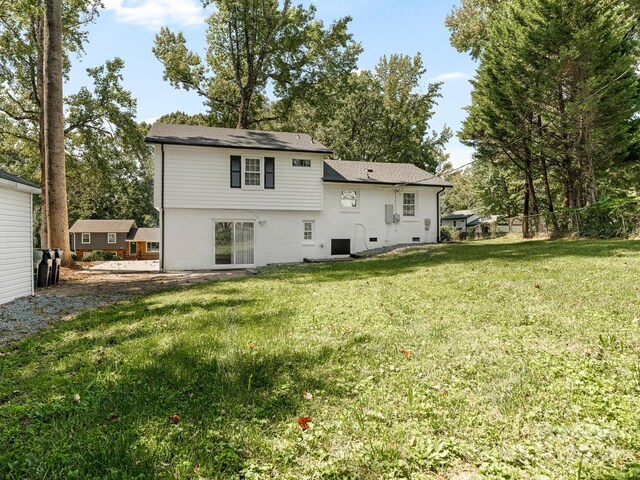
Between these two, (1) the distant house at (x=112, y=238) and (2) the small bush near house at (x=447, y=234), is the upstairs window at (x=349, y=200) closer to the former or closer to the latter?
(2) the small bush near house at (x=447, y=234)

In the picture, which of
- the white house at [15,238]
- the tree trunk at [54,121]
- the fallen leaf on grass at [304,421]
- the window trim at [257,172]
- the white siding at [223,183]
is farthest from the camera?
the window trim at [257,172]

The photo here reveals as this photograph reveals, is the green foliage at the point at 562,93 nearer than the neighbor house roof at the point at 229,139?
No

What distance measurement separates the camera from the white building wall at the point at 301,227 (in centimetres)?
1579

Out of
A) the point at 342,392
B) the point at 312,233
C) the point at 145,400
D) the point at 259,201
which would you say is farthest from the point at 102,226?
the point at 342,392

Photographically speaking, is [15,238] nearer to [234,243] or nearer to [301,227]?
[234,243]

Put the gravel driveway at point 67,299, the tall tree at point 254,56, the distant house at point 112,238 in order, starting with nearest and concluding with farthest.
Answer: the gravel driveway at point 67,299, the tall tree at point 254,56, the distant house at point 112,238

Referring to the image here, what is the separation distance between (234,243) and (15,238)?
8275 mm

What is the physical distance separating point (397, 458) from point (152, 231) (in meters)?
49.7

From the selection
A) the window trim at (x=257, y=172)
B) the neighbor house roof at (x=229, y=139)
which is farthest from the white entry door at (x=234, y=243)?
the neighbor house roof at (x=229, y=139)

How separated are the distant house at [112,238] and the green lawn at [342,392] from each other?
42690 mm

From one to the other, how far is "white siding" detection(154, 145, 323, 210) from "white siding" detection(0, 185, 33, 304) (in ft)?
19.8

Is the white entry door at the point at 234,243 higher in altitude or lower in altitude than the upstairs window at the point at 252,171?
lower

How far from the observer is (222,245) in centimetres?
1627

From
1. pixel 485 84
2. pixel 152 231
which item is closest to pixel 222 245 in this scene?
pixel 485 84
